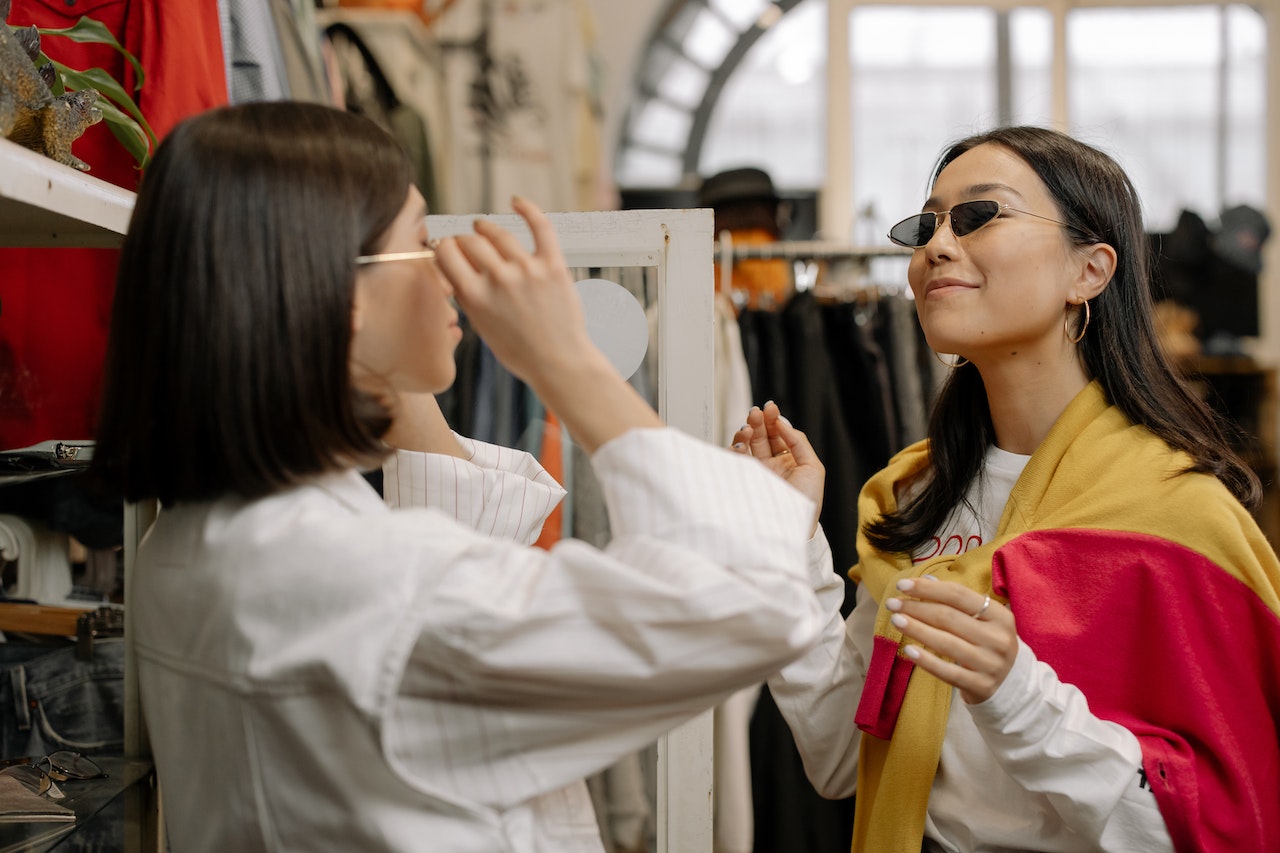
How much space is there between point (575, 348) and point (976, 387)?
→ 0.95 metres

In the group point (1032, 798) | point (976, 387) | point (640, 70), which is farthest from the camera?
point (640, 70)

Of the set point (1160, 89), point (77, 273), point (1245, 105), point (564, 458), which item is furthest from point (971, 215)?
point (1245, 105)

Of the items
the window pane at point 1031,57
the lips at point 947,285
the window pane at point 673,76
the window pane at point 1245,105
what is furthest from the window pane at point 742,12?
the lips at point 947,285

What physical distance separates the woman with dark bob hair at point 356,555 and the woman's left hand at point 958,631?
10.3 inches

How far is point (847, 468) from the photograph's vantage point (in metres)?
2.28

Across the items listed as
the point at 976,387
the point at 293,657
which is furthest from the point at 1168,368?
the point at 293,657

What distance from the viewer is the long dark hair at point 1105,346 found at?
140 cm

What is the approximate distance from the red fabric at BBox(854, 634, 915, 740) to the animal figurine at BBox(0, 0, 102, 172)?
115 centimetres

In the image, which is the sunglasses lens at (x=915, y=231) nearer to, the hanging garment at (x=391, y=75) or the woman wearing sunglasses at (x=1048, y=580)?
the woman wearing sunglasses at (x=1048, y=580)

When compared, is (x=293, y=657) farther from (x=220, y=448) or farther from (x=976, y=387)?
(x=976, y=387)

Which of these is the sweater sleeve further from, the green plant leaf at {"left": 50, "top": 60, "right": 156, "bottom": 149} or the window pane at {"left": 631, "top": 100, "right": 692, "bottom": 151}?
the window pane at {"left": 631, "top": 100, "right": 692, "bottom": 151}

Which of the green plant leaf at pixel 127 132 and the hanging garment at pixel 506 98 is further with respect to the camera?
the hanging garment at pixel 506 98

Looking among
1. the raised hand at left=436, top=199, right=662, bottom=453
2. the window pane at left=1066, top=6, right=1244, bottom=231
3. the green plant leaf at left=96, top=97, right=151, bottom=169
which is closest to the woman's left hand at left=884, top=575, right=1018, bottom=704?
the raised hand at left=436, top=199, right=662, bottom=453

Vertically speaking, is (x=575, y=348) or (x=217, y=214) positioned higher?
(x=217, y=214)
